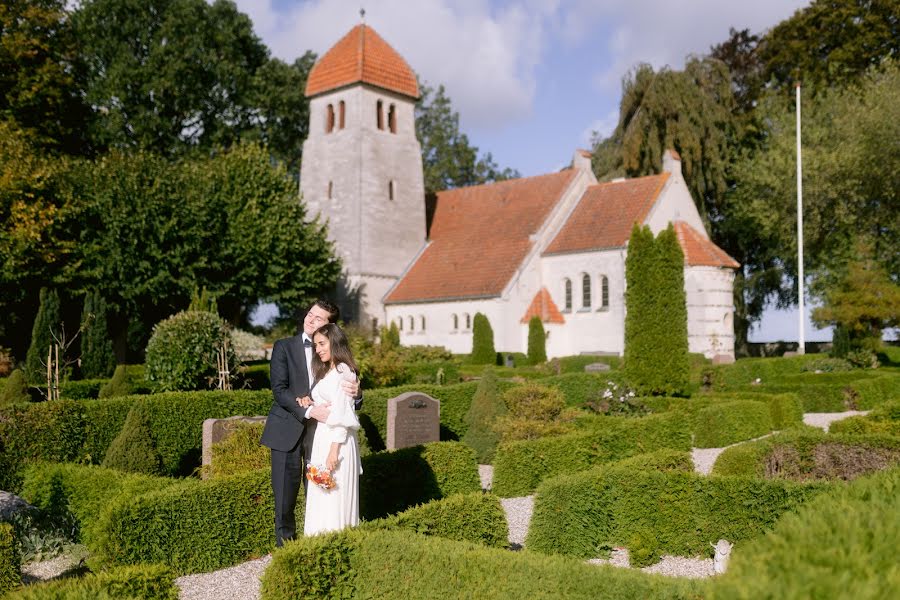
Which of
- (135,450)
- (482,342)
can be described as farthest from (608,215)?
(135,450)

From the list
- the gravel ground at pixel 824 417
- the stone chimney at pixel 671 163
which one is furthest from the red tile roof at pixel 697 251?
the gravel ground at pixel 824 417

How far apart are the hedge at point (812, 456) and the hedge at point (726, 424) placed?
475 cm

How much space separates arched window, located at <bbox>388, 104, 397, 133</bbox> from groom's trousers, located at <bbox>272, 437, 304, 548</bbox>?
106ft

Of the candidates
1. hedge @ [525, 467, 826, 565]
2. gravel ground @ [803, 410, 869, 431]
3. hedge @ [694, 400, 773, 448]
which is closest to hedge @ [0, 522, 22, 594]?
hedge @ [525, 467, 826, 565]

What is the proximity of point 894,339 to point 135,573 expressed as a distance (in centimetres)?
4014

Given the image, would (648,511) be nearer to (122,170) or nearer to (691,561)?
(691,561)

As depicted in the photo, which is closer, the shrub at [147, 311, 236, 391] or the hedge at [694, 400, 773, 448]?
the shrub at [147, 311, 236, 391]

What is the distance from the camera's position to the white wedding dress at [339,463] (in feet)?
20.9

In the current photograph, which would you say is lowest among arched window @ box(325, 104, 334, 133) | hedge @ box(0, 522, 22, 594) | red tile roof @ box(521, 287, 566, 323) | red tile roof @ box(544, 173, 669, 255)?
hedge @ box(0, 522, 22, 594)

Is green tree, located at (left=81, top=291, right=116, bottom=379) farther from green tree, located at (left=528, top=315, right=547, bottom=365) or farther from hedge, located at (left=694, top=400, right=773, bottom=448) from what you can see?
hedge, located at (left=694, top=400, right=773, bottom=448)

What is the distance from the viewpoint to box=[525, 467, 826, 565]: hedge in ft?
26.7

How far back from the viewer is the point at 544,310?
1337 inches

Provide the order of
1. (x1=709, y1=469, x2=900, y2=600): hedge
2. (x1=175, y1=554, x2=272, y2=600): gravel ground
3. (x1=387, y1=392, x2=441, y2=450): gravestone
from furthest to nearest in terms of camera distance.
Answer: (x1=387, y1=392, x2=441, y2=450): gravestone → (x1=175, y1=554, x2=272, y2=600): gravel ground → (x1=709, y1=469, x2=900, y2=600): hedge

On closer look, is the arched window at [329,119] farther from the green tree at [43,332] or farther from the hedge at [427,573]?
the hedge at [427,573]
